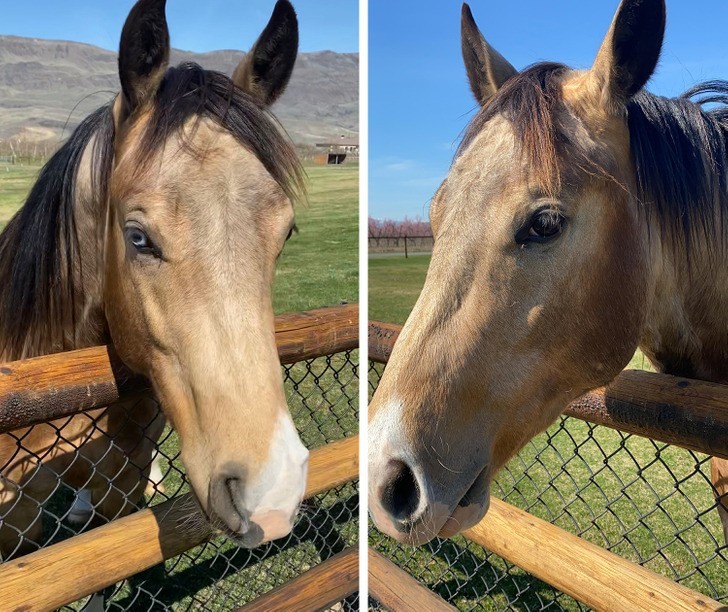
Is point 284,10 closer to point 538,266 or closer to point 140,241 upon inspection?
point 140,241

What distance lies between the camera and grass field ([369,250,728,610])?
239 centimetres

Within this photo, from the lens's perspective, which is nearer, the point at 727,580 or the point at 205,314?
the point at 205,314

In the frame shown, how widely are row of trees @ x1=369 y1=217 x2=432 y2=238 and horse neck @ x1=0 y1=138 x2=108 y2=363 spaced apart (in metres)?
1.05

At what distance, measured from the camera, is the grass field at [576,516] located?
2393 millimetres

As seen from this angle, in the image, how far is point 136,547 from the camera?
1456mm

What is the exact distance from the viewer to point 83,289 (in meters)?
1.57

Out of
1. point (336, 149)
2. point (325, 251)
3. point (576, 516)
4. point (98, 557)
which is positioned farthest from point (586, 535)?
point (325, 251)

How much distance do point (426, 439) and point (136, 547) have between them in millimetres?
959

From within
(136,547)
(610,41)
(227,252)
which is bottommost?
(136,547)

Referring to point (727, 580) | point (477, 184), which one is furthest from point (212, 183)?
point (727, 580)

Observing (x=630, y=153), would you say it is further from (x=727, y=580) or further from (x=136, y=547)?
(x=727, y=580)

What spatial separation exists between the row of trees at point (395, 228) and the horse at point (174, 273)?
0.63 metres

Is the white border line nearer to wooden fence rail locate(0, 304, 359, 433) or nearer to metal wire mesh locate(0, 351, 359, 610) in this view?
metal wire mesh locate(0, 351, 359, 610)

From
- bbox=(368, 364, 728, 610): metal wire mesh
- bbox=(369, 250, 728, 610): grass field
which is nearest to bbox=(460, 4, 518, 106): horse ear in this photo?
bbox=(369, 250, 728, 610): grass field
